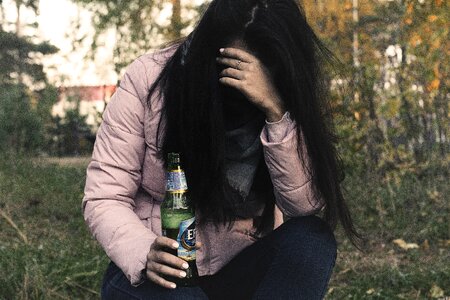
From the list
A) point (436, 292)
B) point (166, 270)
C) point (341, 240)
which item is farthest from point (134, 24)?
point (166, 270)

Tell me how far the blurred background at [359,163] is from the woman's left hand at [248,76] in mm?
581

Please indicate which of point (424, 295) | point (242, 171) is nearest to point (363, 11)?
point (424, 295)

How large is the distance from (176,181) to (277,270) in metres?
0.45

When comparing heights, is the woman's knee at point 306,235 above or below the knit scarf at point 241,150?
below

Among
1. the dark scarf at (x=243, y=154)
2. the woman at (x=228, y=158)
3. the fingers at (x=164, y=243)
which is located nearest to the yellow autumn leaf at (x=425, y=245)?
the woman at (x=228, y=158)

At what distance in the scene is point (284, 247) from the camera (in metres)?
2.26

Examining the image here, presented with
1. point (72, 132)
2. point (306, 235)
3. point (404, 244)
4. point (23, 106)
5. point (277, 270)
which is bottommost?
point (72, 132)

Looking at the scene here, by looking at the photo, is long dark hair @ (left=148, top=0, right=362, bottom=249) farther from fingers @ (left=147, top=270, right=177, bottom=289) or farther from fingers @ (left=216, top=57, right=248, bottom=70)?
fingers @ (left=147, top=270, right=177, bottom=289)

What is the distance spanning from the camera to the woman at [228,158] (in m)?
2.08

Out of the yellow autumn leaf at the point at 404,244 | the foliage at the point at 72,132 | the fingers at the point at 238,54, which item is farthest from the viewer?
the foliage at the point at 72,132

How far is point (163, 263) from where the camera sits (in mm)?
1979

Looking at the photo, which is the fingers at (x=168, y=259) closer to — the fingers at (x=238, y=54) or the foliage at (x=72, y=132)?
the fingers at (x=238, y=54)

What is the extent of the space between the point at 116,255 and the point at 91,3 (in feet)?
21.0

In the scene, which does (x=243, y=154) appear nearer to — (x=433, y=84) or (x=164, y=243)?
(x=164, y=243)
